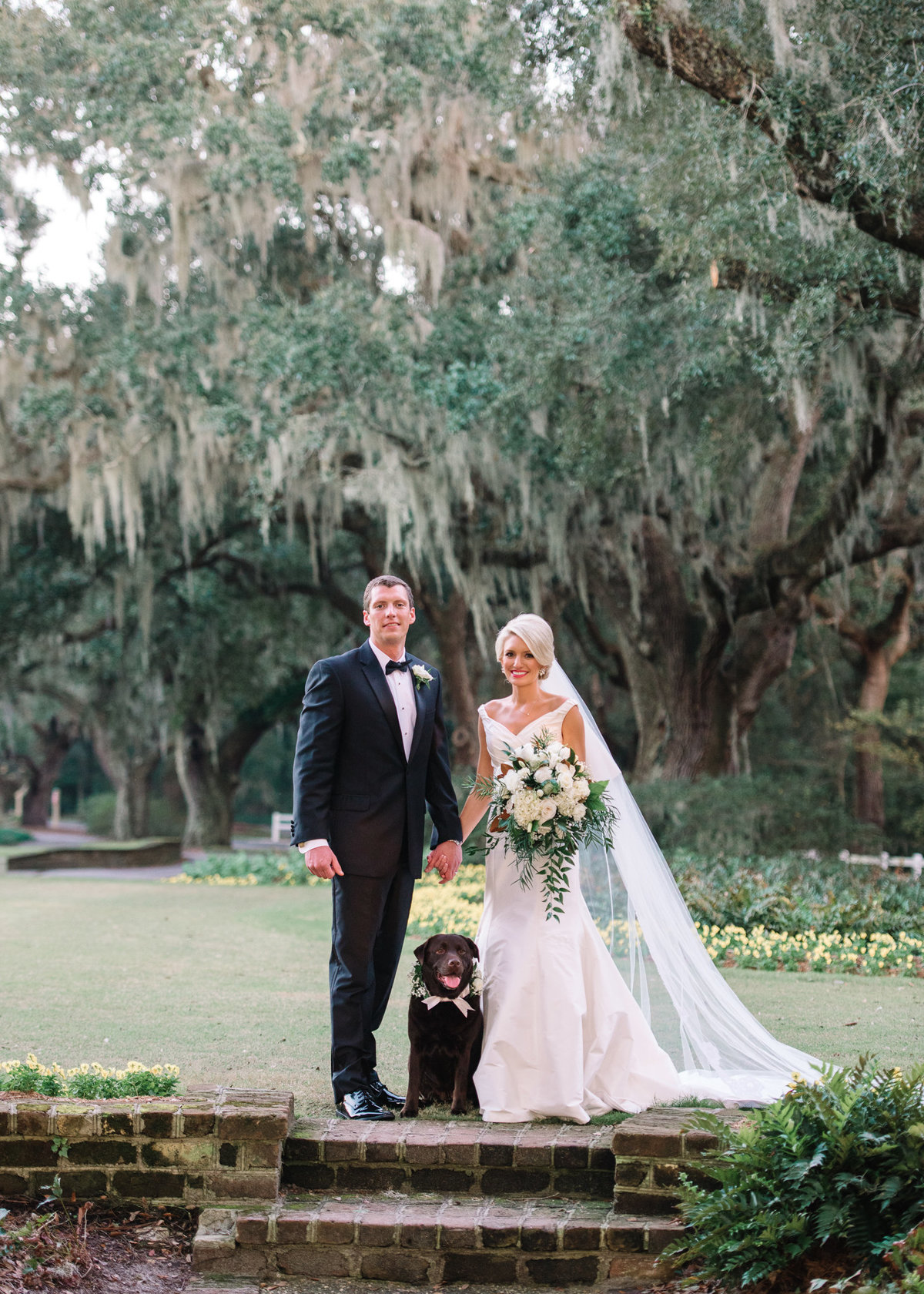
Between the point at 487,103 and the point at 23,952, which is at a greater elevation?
the point at 487,103

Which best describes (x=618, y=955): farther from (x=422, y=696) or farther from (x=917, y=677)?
→ (x=917, y=677)

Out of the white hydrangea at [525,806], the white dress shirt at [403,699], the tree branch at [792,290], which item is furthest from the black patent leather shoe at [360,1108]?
the tree branch at [792,290]

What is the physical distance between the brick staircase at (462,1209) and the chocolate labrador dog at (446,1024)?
289 millimetres

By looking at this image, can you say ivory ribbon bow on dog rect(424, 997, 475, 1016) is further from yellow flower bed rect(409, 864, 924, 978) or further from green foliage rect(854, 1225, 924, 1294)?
yellow flower bed rect(409, 864, 924, 978)

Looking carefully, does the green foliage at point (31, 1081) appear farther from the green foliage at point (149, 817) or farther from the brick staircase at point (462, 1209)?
the green foliage at point (149, 817)

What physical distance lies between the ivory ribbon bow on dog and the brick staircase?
395 millimetres

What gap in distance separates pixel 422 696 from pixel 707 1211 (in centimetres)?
186

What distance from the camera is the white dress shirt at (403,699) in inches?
164

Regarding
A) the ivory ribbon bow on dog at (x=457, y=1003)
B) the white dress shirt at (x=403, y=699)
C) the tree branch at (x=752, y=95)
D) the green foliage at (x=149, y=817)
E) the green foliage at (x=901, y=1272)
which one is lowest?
the green foliage at (x=149, y=817)

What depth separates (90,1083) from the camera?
3693 mm

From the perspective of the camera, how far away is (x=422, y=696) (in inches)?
166

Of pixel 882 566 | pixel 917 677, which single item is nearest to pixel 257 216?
pixel 882 566

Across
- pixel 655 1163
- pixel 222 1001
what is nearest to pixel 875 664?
pixel 222 1001

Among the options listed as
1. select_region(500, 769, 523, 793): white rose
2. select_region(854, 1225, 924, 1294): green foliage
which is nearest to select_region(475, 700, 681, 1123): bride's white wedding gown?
select_region(500, 769, 523, 793): white rose
